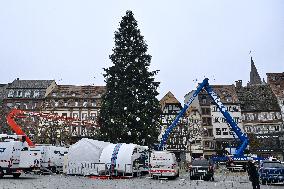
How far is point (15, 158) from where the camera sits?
92.0 ft

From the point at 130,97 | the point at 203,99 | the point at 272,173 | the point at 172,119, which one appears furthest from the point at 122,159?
the point at 203,99

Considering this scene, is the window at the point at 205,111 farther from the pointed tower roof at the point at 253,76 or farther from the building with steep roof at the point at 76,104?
the pointed tower roof at the point at 253,76

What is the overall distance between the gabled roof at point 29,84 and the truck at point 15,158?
61446 mm

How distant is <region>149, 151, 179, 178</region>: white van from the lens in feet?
98.2

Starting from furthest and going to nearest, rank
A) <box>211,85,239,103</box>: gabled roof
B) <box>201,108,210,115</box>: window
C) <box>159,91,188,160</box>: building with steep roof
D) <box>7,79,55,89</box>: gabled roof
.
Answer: <box>211,85,239,103</box>: gabled roof
<box>7,79,55,89</box>: gabled roof
<box>201,108,210,115</box>: window
<box>159,91,188,160</box>: building with steep roof

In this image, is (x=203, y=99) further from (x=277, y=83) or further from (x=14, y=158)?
(x=14, y=158)

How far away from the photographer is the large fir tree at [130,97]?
1836 inches

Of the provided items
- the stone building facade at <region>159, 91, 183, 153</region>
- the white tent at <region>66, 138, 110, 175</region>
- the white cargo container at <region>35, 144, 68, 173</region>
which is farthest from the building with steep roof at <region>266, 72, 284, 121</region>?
the white cargo container at <region>35, 144, 68, 173</region>

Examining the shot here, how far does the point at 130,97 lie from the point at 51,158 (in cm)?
1479

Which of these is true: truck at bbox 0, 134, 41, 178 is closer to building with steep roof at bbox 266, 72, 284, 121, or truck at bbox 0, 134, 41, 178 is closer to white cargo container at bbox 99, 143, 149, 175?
white cargo container at bbox 99, 143, 149, 175

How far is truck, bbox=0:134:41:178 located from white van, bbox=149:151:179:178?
33.1 feet

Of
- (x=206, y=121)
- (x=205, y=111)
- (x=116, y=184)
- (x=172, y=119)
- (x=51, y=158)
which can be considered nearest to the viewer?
(x=116, y=184)

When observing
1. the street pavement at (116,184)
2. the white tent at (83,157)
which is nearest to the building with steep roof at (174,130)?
the white tent at (83,157)

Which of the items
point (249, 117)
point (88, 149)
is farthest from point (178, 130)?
point (88, 149)
